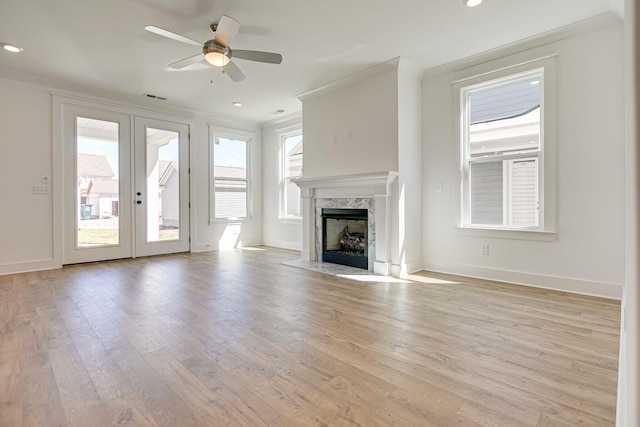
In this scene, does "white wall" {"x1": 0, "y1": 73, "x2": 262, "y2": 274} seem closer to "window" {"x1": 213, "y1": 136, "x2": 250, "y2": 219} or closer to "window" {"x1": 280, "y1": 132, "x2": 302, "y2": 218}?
"window" {"x1": 213, "y1": 136, "x2": 250, "y2": 219}

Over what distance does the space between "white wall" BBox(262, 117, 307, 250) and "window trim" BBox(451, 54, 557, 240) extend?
321 cm

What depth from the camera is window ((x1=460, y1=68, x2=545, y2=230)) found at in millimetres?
3568

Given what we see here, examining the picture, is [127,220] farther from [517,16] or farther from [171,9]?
[517,16]

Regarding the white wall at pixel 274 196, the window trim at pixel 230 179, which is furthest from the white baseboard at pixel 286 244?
the window trim at pixel 230 179

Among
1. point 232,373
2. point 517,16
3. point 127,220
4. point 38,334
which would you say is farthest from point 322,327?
point 127,220

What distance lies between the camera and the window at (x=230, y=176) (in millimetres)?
6570

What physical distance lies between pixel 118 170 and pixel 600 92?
21.0ft

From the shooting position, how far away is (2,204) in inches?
168

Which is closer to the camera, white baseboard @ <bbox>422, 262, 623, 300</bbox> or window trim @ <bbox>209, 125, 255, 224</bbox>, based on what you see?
white baseboard @ <bbox>422, 262, 623, 300</bbox>

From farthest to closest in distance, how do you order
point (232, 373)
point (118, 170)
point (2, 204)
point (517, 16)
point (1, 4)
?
1. point (118, 170)
2. point (2, 204)
3. point (517, 16)
4. point (1, 4)
5. point (232, 373)

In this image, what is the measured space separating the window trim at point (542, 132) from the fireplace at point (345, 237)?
1.35m

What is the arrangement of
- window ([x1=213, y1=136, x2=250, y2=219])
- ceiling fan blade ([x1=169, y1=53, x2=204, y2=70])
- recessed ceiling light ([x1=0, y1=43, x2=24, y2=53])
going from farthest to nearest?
window ([x1=213, y1=136, x2=250, y2=219]), recessed ceiling light ([x1=0, y1=43, x2=24, y2=53]), ceiling fan blade ([x1=169, y1=53, x2=204, y2=70])

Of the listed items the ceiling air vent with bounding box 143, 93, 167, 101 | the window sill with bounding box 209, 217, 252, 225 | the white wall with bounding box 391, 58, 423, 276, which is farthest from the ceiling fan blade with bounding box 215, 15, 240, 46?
the window sill with bounding box 209, 217, 252, 225

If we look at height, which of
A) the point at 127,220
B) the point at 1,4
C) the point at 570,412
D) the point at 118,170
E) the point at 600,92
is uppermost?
the point at 1,4
